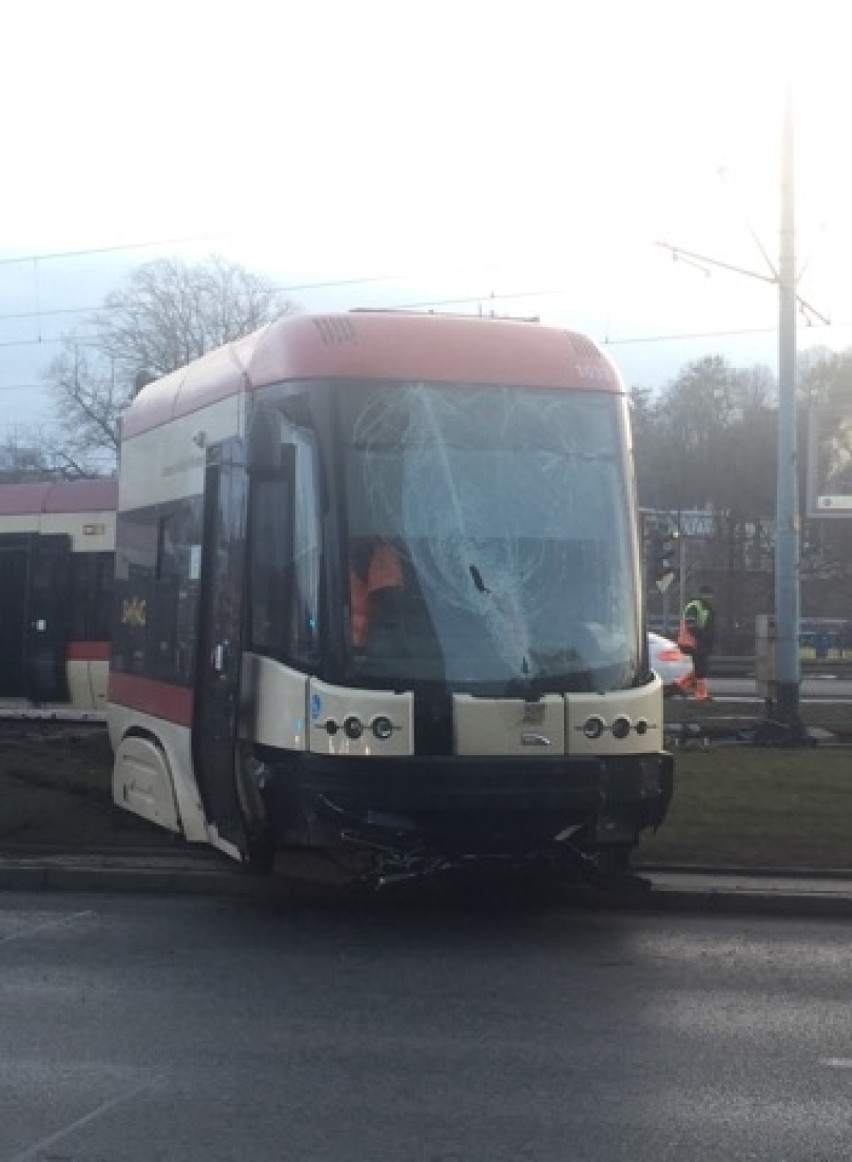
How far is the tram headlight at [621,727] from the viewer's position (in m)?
9.68

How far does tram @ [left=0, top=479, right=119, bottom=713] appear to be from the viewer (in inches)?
867

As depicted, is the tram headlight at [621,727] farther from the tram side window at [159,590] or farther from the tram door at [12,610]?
the tram door at [12,610]

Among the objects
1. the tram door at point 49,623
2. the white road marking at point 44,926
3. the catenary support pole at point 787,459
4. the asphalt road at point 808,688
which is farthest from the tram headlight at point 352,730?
the asphalt road at point 808,688

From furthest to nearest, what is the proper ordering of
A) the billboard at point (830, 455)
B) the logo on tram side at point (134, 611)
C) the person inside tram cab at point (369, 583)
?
the billboard at point (830, 455)
the logo on tram side at point (134, 611)
the person inside tram cab at point (369, 583)

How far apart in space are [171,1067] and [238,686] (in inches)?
135

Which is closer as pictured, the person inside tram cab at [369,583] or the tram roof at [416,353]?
the person inside tram cab at [369,583]

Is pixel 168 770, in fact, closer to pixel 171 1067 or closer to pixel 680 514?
pixel 171 1067

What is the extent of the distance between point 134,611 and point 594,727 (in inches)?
173

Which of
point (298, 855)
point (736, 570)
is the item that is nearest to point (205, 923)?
point (298, 855)

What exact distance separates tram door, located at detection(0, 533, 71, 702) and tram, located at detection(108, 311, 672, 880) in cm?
1191

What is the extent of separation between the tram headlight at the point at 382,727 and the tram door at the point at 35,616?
13.6 metres

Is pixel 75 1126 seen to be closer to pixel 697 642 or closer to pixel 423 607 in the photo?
pixel 423 607

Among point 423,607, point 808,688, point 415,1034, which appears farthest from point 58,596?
point 808,688

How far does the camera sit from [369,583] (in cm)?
948
